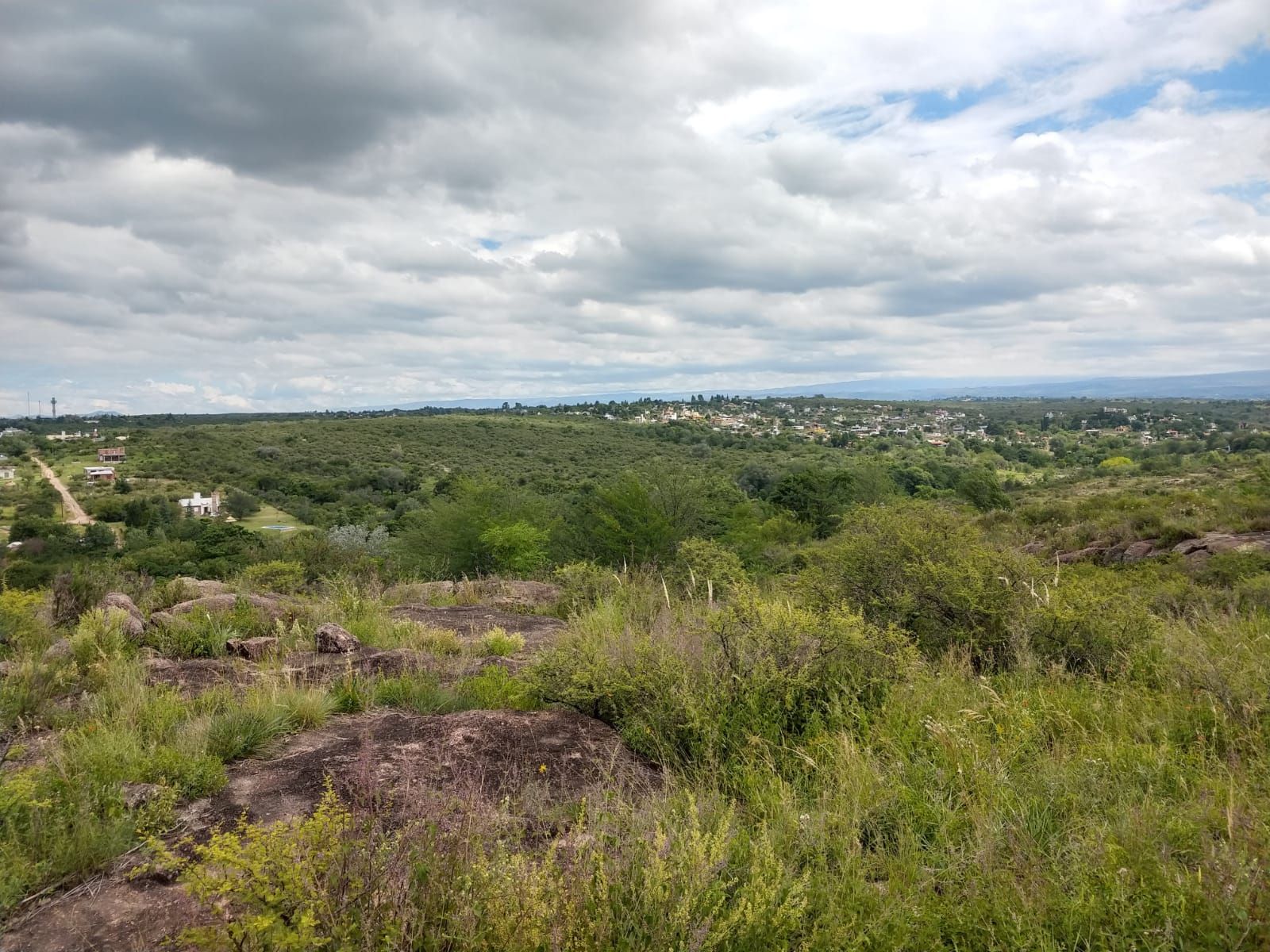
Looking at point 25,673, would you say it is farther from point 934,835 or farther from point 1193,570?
point 1193,570

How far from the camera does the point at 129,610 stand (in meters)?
7.92

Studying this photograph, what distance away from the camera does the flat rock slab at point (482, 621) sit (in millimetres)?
9031

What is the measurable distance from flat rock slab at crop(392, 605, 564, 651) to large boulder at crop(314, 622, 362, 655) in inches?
55.0

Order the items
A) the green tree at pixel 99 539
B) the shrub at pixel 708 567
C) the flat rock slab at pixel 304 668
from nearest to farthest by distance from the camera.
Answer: the flat rock slab at pixel 304 668, the shrub at pixel 708 567, the green tree at pixel 99 539

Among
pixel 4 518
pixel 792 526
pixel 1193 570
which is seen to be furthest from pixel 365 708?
pixel 4 518

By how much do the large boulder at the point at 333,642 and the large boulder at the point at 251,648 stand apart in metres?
0.44

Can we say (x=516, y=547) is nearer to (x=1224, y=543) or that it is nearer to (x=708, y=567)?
(x=708, y=567)

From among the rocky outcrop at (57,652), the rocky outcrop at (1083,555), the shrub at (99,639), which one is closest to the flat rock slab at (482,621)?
the shrub at (99,639)

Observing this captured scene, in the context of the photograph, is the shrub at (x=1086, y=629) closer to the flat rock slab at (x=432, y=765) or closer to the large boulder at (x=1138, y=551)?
the flat rock slab at (x=432, y=765)

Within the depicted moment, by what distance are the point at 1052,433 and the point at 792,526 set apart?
96.4m

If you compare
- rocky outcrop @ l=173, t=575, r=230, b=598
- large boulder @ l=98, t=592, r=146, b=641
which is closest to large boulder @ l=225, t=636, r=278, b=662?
large boulder @ l=98, t=592, r=146, b=641

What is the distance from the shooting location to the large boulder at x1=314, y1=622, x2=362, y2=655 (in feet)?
24.1

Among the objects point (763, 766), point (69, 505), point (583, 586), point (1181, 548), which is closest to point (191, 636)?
point (583, 586)

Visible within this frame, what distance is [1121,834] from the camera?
10.3 ft
